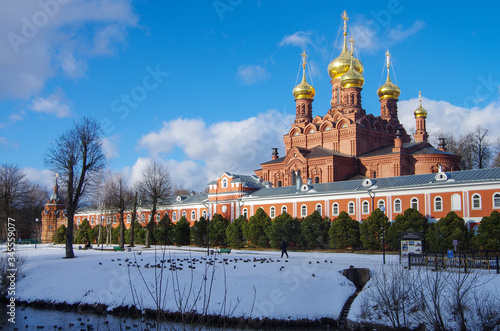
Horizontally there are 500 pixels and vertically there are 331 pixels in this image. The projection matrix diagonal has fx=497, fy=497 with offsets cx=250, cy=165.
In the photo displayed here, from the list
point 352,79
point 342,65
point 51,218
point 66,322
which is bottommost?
point 66,322

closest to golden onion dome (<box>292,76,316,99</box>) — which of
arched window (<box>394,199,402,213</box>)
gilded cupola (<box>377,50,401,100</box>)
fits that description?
gilded cupola (<box>377,50,401,100</box>)

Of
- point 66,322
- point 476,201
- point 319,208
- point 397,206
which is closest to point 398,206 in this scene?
point 397,206

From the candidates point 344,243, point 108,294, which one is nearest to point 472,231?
point 344,243

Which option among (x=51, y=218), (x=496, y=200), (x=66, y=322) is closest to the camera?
(x=66, y=322)

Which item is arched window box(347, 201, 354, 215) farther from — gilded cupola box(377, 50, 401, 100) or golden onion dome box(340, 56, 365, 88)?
gilded cupola box(377, 50, 401, 100)

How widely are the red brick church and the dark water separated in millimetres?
33574

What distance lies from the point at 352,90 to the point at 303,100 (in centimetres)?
726

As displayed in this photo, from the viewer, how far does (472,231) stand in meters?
30.3

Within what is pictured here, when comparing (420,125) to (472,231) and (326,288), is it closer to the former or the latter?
(472,231)

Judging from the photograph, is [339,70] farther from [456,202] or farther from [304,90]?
[456,202]

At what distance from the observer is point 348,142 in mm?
52656

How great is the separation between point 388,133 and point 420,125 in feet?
14.0

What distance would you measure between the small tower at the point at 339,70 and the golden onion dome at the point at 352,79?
2073 mm

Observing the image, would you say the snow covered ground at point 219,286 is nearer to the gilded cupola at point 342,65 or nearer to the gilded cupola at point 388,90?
the gilded cupola at point 342,65
